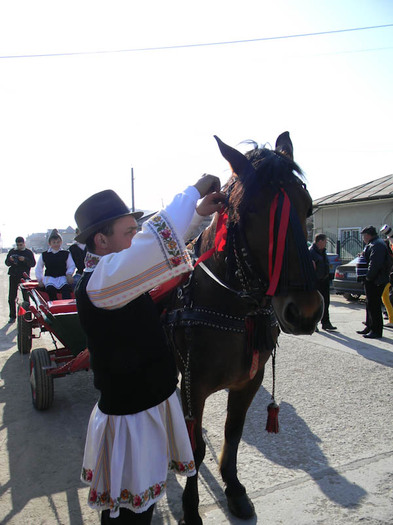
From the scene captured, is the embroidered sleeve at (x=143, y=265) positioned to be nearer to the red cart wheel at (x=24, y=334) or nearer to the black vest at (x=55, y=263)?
Result: the red cart wheel at (x=24, y=334)

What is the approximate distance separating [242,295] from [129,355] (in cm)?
80

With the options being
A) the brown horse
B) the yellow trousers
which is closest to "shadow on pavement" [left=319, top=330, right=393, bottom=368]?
the yellow trousers

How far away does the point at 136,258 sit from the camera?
4.40 ft

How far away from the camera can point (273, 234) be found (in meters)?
1.84

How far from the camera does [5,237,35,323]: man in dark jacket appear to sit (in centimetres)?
1018

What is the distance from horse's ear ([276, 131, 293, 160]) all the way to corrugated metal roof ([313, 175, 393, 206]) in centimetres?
1572

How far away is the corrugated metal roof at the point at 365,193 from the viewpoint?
17.1 m

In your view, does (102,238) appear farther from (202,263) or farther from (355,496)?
(355,496)

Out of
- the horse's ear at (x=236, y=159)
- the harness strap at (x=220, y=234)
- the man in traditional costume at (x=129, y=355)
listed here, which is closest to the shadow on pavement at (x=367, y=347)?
the harness strap at (x=220, y=234)

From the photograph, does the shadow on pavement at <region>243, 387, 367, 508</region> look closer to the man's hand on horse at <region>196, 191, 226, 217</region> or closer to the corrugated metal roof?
the man's hand on horse at <region>196, 191, 226, 217</region>

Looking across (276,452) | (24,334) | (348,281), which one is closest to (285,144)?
(276,452)

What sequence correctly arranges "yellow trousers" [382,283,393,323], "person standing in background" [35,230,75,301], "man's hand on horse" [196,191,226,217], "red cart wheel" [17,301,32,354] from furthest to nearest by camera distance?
"yellow trousers" [382,283,393,323] < "person standing in background" [35,230,75,301] < "red cart wheel" [17,301,32,354] < "man's hand on horse" [196,191,226,217]

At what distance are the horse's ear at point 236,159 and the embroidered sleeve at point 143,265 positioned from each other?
0.76 m

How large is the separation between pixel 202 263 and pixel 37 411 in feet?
10.2
